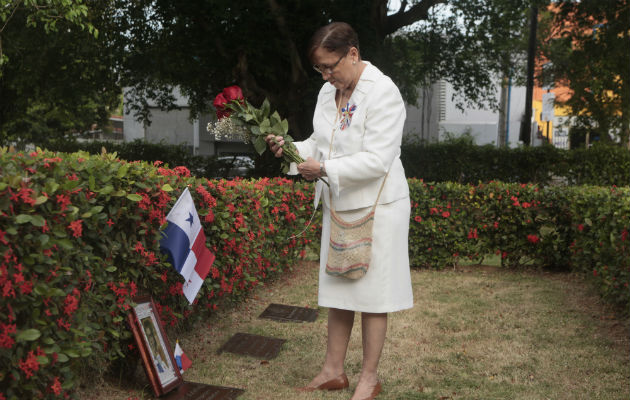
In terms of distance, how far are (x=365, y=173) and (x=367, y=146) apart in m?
0.16

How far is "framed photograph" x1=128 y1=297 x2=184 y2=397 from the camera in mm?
3289

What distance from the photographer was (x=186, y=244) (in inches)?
144

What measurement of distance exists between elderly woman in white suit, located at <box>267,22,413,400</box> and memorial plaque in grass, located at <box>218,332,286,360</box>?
1.17 meters

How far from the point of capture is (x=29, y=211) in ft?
7.48

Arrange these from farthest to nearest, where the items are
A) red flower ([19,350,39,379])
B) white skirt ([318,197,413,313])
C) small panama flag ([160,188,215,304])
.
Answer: small panama flag ([160,188,215,304]), white skirt ([318,197,413,313]), red flower ([19,350,39,379])

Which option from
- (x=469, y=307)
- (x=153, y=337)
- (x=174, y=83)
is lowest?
(x=469, y=307)

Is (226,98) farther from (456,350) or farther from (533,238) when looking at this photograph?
(533,238)

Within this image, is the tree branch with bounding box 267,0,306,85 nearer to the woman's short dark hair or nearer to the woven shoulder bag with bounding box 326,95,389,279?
the woman's short dark hair

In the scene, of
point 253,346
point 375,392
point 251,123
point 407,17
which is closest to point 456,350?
point 375,392

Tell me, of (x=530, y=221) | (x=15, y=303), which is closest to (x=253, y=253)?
(x=15, y=303)

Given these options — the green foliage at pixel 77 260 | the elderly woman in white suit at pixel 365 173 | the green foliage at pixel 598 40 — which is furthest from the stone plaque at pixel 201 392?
the green foliage at pixel 598 40

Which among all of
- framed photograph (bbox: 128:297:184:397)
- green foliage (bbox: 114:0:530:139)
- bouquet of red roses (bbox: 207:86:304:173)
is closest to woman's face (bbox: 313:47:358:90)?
bouquet of red roses (bbox: 207:86:304:173)

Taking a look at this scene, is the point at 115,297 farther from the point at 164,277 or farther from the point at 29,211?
the point at 29,211

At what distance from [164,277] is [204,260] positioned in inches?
14.7
